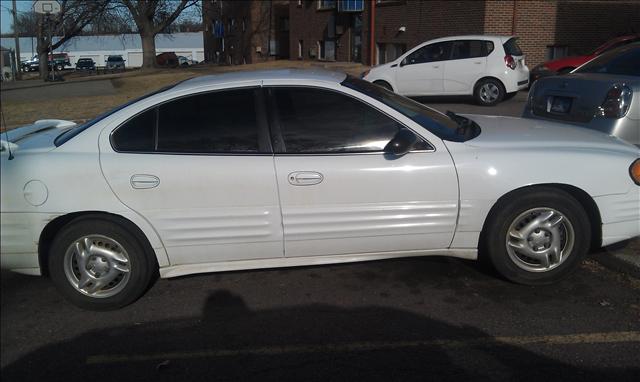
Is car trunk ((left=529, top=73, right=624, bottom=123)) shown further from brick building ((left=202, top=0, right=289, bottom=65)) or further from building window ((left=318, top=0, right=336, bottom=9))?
brick building ((left=202, top=0, right=289, bottom=65))

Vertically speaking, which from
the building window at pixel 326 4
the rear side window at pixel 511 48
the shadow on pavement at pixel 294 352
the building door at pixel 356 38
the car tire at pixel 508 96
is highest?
the building window at pixel 326 4

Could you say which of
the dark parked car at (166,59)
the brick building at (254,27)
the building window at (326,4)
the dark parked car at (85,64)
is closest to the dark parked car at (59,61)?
the dark parked car at (85,64)

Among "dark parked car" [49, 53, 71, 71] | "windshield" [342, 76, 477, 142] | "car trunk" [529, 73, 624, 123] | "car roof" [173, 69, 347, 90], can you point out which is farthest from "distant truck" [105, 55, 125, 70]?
"windshield" [342, 76, 477, 142]

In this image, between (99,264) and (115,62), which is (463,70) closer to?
(99,264)

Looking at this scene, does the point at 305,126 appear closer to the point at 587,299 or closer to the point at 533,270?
the point at 533,270

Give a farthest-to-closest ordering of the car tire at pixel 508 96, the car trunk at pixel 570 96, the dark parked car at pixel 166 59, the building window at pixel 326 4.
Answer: the dark parked car at pixel 166 59, the building window at pixel 326 4, the car tire at pixel 508 96, the car trunk at pixel 570 96

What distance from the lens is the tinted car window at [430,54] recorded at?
47.3 ft

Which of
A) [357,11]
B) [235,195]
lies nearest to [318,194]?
[235,195]

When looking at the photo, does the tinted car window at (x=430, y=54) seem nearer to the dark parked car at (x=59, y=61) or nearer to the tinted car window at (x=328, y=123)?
the tinted car window at (x=328, y=123)

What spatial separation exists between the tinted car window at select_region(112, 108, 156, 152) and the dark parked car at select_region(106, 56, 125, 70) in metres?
24.2

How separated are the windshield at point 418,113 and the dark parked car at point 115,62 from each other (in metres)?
24.3

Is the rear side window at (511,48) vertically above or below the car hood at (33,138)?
above

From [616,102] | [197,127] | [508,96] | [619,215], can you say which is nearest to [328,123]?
[197,127]

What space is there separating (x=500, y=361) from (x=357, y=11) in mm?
24802
